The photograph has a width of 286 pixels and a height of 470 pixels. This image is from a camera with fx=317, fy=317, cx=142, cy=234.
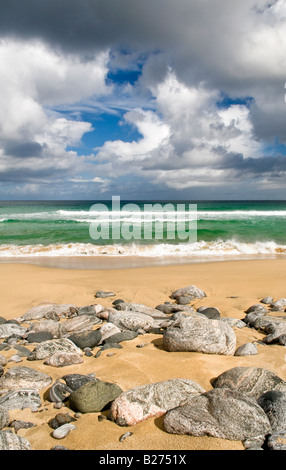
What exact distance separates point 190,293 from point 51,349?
13.8ft

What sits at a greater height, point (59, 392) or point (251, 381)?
point (251, 381)

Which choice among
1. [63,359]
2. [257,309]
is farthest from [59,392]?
[257,309]

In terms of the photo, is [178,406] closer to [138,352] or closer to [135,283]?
[138,352]

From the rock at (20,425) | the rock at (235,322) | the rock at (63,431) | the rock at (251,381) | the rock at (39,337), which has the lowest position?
the rock at (39,337)

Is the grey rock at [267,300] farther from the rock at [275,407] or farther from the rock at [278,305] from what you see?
the rock at [275,407]

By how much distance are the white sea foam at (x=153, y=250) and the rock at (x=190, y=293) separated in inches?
286

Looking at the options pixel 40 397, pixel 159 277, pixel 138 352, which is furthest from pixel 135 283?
pixel 40 397

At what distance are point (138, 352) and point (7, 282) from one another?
6.02m

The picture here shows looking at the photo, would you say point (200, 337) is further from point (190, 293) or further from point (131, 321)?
point (190, 293)

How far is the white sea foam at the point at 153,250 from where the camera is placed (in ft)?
A: 53.4

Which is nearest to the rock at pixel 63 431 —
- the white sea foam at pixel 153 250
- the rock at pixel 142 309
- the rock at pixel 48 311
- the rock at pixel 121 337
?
the rock at pixel 121 337

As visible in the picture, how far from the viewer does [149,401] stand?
320 cm

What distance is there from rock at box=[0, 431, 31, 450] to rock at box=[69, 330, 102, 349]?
2.26 m
